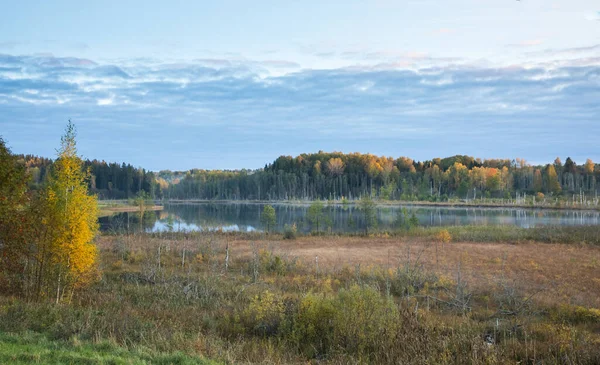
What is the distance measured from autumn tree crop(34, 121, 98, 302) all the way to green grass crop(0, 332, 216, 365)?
679 centimetres

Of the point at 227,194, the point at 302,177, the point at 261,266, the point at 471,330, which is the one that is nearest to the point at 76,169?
the point at 261,266

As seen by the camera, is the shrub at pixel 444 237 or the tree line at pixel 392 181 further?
the tree line at pixel 392 181

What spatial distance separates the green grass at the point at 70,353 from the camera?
7.24 metres

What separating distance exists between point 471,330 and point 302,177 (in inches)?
5553

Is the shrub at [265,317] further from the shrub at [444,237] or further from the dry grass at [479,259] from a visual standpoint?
the shrub at [444,237]

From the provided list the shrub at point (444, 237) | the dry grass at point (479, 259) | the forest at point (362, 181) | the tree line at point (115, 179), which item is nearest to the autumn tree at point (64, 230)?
the dry grass at point (479, 259)

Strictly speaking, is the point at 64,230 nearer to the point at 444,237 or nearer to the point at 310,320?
the point at 310,320

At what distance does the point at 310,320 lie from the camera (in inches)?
476

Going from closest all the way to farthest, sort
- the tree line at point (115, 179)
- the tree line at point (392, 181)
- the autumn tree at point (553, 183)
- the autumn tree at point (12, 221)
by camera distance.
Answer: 1. the autumn tree at point (12, 221)
2. the autumn tree at point (553, 183)
3. the tree line at point (392, 181)
4. the tree line at point (115, 179)

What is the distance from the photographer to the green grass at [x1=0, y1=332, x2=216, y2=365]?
724 cm

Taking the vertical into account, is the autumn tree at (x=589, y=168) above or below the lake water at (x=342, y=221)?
above

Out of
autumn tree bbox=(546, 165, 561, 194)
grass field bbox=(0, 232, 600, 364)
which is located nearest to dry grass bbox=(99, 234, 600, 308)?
grass field bbox=(0, 232, 600, 364)

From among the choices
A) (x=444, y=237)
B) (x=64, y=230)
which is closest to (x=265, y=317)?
(x=64, y=230)

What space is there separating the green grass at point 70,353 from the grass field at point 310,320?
0.03m
